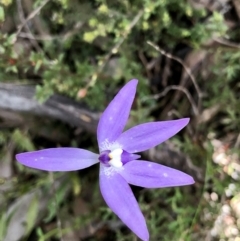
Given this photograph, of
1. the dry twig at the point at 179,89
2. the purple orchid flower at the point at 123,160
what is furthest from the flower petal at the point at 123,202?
the dry twig at the point at 179,89

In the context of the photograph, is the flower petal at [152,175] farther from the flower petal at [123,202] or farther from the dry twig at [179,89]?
the dry twig at [179,89]

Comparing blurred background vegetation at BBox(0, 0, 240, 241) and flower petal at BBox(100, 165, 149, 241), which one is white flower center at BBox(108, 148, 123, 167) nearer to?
flower petal at BBox(100, 165, 149, 241)

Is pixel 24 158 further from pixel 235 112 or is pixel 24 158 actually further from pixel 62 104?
pixel 235 112

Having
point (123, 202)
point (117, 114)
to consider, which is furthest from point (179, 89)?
point (123, 202)

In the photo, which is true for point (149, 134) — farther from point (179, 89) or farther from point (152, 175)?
point (179, 89)

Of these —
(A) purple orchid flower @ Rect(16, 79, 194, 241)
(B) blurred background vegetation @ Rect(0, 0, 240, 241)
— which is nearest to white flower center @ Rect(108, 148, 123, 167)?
(A) purple orchid flower @ Rect(16, 79, 194, 241)

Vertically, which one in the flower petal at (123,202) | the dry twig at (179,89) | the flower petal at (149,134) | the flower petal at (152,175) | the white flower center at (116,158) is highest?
the flower petal at (149,134)
